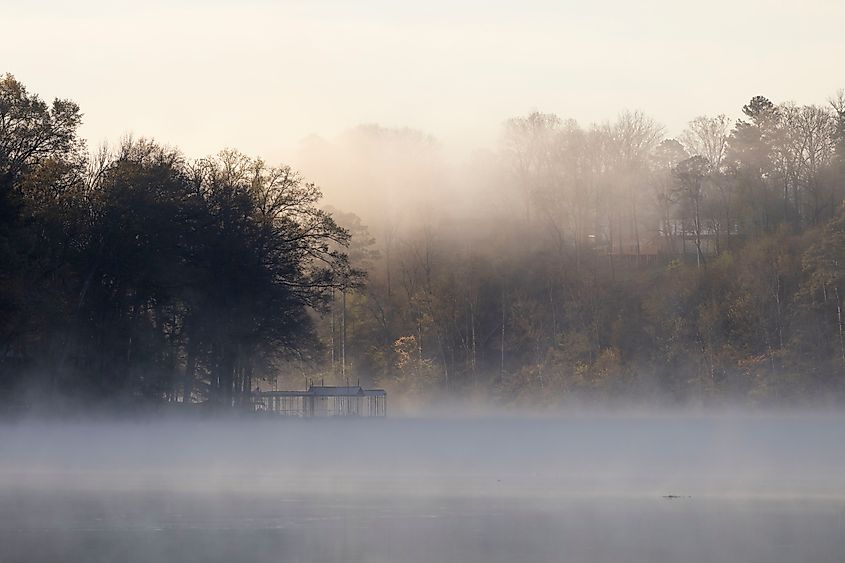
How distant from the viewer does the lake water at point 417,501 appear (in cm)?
2027

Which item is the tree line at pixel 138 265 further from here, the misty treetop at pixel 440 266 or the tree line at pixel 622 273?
the tree line at pixel 622 273

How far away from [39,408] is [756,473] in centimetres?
3516

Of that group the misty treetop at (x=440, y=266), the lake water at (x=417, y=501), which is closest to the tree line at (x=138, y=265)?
the misty treetop at (x=440, y=266)

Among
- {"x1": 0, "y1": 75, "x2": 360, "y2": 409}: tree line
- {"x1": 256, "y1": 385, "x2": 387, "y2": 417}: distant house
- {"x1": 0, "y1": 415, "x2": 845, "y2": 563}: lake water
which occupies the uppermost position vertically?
{"x1": 0, "y1": 75, "x2": 360, "y2": 409}: tree line

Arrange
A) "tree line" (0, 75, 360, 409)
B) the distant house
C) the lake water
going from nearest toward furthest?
1. the lake water
2. "tree line" (0, 75, 360, 409)
3. the distant house

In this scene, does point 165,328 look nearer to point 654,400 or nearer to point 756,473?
point 654,400

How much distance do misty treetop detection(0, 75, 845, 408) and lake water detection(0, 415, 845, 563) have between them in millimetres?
13062

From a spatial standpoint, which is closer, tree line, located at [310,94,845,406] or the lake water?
the lake water

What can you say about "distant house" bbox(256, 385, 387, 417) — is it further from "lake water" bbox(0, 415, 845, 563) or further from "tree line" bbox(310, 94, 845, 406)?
"lake water" bbox(0, 415, 845, 563)

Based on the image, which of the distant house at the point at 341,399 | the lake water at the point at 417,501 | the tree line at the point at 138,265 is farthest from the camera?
the distant house at the point at 341,399

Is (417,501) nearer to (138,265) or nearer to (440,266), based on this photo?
(138,265)

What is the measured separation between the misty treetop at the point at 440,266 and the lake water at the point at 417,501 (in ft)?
42.9

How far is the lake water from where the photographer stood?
20266mm

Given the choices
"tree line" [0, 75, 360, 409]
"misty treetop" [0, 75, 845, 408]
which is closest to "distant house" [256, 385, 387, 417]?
"misty treetop" [0, 75, 845, 408]
